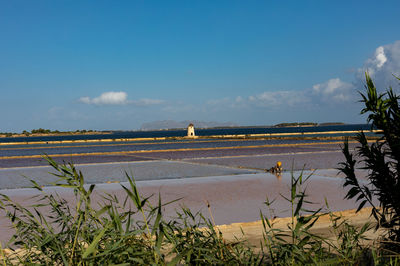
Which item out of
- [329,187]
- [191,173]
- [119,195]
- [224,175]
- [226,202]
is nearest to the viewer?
[226,202]

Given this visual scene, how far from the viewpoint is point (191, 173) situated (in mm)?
15641

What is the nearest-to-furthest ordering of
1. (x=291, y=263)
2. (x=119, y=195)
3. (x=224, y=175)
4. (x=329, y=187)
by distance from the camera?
(x=291, y=263)
(x=119, y=195)
(x=329, y=187)
(x=224, y=175)

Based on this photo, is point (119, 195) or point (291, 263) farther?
point (119, 195)

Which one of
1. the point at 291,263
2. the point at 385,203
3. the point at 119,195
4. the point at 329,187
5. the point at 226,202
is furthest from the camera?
the point at 329,187

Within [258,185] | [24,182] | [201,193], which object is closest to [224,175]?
[258,185]

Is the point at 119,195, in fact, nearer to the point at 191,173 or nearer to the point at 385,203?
the point at 191,173

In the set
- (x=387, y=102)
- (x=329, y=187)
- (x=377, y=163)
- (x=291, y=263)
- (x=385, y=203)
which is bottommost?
(x=329, y=187)

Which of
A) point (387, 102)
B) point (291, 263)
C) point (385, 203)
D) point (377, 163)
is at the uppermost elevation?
point (387, 102)

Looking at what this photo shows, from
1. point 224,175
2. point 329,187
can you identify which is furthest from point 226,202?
point 224,175

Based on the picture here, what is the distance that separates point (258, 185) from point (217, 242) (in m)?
8.61

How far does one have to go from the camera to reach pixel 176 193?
10688 millimetres

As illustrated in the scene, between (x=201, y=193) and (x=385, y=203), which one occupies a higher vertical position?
(x=385, y=203)

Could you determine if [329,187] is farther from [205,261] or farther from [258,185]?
[205,261]

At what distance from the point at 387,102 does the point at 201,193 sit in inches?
296
